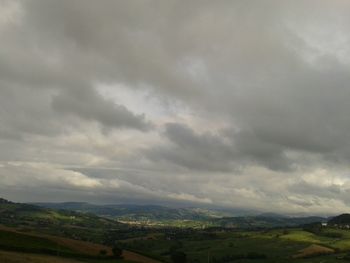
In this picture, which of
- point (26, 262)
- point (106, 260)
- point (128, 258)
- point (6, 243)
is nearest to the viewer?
point (26, 262)

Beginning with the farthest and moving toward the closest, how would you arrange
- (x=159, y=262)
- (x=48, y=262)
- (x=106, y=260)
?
(x=159, y=262) → (x=106, y=260) → (x=48, y=262)

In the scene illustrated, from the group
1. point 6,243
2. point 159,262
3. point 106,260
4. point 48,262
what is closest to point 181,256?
point 159,262

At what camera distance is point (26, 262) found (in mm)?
91438

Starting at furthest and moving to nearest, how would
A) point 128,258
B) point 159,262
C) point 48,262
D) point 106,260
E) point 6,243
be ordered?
point 159,262 → point 128,258 → point 106,260 → point 6,243 → point 48,262

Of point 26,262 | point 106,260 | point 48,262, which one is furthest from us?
point 106,260

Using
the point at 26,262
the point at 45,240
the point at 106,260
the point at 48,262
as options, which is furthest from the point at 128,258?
the point at 26,262

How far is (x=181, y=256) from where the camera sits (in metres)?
192

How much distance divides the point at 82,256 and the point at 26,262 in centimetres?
4747

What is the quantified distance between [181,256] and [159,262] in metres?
29.8

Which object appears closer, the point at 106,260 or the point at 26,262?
the point at 26,262

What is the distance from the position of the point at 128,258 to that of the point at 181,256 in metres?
46.3

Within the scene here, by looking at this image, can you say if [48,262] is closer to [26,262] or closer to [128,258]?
[26,262]

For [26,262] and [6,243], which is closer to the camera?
[26,262]

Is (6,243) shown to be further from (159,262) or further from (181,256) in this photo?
(181,256)
